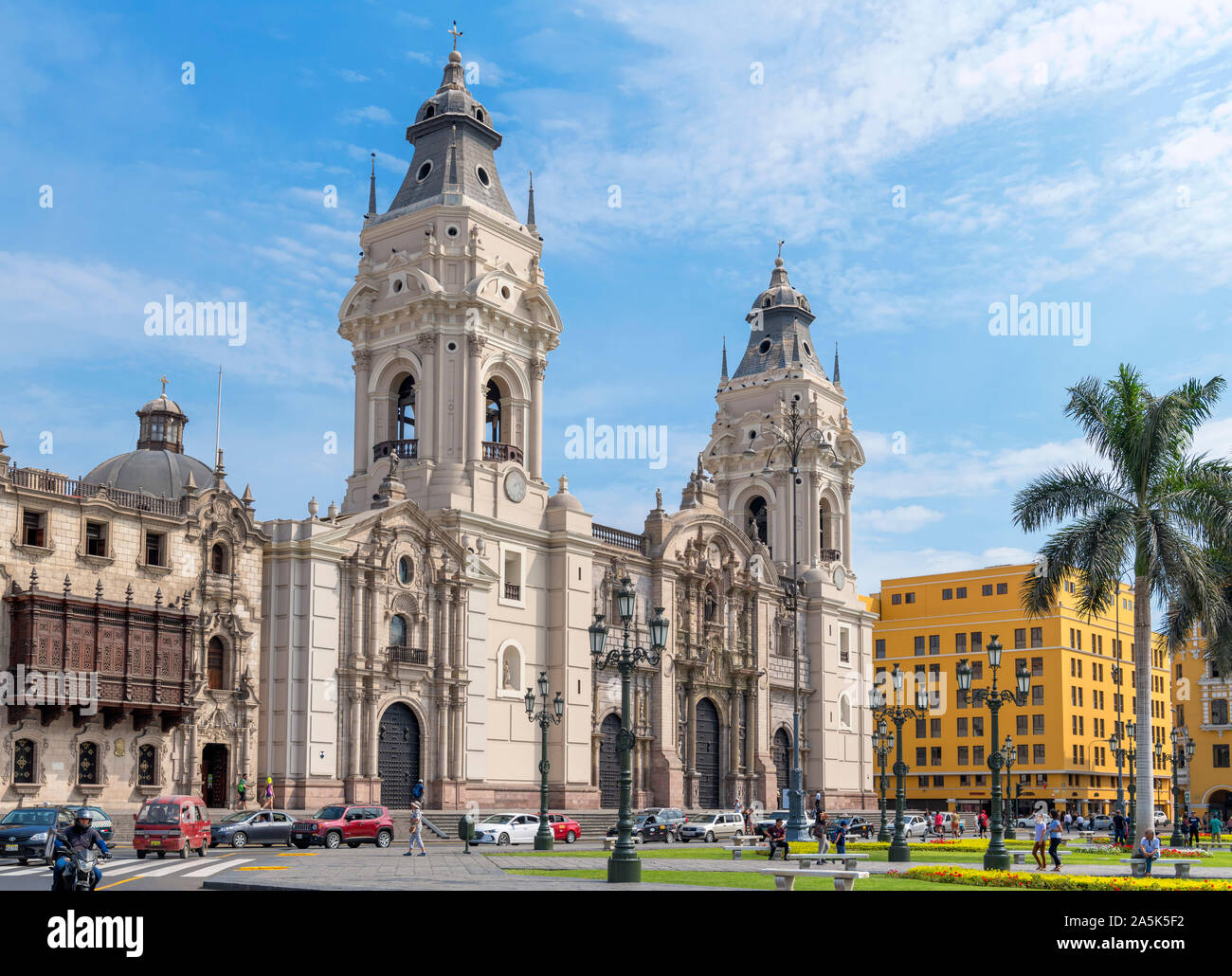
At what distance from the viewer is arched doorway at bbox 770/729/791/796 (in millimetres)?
76562

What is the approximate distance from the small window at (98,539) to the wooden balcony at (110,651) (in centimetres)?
176

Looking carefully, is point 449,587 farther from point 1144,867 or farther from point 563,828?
point 1144,867

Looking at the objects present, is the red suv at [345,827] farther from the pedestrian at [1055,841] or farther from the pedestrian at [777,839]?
the pedestrian at [1055,841]

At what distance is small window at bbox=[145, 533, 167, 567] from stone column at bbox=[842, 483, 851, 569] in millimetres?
46855

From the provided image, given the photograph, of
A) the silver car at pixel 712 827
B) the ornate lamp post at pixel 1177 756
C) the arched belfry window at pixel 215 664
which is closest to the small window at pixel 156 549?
the arched belfry window at pixel 215 664

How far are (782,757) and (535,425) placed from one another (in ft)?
85.3

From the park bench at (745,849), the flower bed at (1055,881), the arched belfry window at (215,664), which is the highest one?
the arched belfry window at (215,664)

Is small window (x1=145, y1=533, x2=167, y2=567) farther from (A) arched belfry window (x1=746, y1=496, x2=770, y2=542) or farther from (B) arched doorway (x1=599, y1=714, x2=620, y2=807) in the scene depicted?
(A) arched belfry window (x1=746, y1=496, x2=770, y2=542)

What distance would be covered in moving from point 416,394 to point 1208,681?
57987 millimetres

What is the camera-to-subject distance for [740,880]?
95.1ft

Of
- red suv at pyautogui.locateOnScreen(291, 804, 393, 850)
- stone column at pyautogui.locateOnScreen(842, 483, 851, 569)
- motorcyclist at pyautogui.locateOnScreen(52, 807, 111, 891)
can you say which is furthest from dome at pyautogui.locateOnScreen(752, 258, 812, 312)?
motorcyclist at pyautogui.locateOnScreen(52, 807, 111, 891)

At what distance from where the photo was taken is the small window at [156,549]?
4766 cm

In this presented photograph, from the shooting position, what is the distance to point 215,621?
49594 mm
